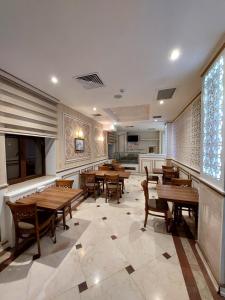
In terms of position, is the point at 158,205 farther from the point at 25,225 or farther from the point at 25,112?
the point at 25,112

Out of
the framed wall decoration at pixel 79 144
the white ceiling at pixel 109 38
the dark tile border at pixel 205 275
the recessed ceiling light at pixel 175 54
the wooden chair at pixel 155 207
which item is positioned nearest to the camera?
the white ceiling at pixel 109 38

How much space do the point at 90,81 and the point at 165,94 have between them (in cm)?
175

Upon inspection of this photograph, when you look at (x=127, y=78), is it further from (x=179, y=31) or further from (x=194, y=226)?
(x=194, y=226)

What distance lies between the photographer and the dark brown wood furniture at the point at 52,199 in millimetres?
2215

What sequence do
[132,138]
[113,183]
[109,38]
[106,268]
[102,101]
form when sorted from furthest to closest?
[132,138] → [113,183] → [102,101] → [106,268] → [109,38]

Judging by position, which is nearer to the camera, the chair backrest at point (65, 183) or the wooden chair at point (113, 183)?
the chair backrest at point (65, 183)

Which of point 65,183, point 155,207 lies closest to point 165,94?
point 155,207

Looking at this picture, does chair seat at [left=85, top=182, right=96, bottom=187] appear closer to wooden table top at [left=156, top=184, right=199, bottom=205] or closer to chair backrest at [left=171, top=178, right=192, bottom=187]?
wooden table top at [left=156, top=184, right=199, bottom=205]

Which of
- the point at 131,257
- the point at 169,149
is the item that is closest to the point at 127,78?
the point at 131,257

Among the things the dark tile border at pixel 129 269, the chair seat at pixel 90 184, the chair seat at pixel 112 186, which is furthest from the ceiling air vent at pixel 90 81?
the dark tile border at pixel 129 269

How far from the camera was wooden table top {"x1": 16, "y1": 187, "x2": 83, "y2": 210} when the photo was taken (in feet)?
7.32

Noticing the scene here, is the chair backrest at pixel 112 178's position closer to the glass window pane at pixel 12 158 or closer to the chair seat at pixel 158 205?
the chair seat at pixel 158 205

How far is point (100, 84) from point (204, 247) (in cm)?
315

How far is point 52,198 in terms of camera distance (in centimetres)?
249
